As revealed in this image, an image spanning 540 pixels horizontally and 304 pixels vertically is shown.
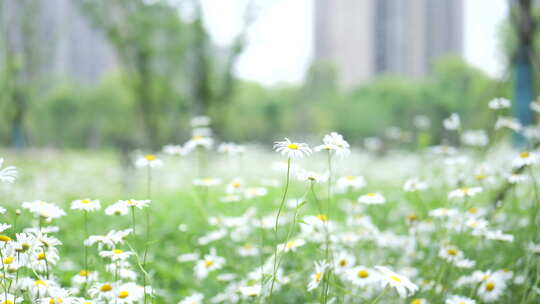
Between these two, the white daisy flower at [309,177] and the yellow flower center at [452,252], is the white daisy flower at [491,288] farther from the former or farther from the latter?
the white daisy flower at [309,177]

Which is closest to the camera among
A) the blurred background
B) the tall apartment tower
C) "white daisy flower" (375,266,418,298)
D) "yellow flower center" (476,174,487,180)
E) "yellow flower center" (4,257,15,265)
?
"white daisy flower" (375,266,418,298)

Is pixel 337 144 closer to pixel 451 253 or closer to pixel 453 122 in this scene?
pixel 451 253

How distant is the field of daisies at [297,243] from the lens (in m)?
1.17

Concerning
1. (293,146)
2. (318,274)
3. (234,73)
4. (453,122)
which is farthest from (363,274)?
(234,73)

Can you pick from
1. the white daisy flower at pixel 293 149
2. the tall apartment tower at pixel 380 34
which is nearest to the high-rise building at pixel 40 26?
the white daisy flower at pixel 293 149

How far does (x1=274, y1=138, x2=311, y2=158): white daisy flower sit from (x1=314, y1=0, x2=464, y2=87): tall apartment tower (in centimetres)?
4671

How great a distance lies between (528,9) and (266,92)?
24.8 meters

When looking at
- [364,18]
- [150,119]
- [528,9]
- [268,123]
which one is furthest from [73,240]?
[364,18]

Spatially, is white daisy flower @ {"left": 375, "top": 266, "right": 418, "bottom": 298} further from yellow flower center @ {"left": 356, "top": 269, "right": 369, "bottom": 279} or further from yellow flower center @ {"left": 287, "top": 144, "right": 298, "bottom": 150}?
yellow flower center @ {"left": 287, "top": 144, "right": 298, "bottom": 150}

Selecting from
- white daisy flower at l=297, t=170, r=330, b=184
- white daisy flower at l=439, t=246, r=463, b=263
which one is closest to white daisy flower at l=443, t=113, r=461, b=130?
white daisy flower at l=439, t=246, r=463, b=263

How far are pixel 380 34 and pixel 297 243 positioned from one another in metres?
49.8

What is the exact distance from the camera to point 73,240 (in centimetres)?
329

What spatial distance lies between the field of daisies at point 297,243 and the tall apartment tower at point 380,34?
45203mm

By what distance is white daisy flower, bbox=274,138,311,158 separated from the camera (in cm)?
110
